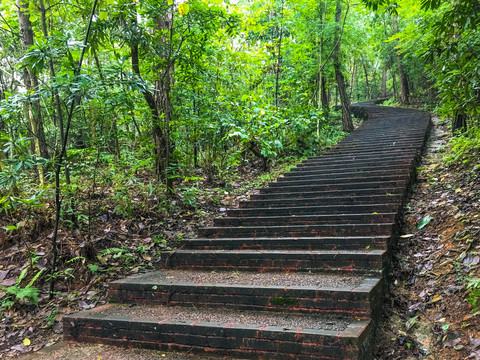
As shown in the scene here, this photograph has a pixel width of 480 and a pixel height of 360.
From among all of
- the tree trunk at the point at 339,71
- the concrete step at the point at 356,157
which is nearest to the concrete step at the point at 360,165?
the concrete step at the point at 356,157

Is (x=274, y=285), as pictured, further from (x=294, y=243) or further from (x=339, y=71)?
(x=339, y=71)

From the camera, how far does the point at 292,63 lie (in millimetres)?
13258

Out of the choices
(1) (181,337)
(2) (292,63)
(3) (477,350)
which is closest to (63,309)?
(1) (181,337)

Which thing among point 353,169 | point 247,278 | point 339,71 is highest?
point 339,71

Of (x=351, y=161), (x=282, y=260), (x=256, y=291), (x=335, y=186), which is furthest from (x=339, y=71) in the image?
(x=256, y=291)

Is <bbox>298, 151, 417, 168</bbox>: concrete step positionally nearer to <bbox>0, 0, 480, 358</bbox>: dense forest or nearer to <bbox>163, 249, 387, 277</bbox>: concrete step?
<bbox>0, 0, 480, 358</bbox>: dense forest

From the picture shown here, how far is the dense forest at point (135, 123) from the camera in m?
4.14

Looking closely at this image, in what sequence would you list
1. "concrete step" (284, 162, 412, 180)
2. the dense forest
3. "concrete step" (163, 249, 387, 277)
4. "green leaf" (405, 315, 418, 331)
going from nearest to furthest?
"green leaf" (405, 315, 418, 331) < "concrete step" (163, 249, 387, 277) < the dense forest < "concrete step" (284, 162, 412, 180)

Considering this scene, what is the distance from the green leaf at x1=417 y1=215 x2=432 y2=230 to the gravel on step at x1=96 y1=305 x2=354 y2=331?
2.39 metres

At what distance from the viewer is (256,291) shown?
3.55 metres

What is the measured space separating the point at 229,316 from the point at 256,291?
36 centimetres

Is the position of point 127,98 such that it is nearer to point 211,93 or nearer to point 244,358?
point 244,358

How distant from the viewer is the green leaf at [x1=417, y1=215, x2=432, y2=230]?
15.8 feet

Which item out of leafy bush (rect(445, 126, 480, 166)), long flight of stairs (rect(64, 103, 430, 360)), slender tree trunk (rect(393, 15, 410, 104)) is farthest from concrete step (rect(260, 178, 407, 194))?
slender tree trunk (rect(393, 15, 410, 104))
